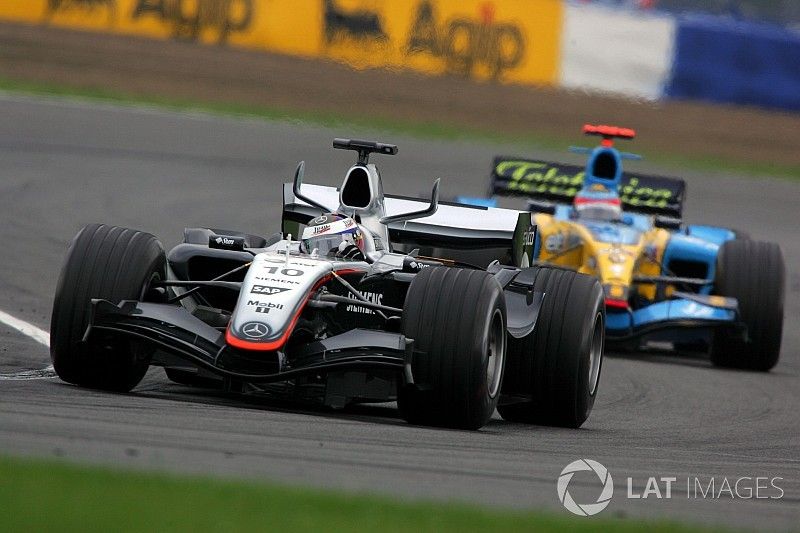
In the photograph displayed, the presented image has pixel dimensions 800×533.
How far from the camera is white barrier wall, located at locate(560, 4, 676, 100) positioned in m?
29.6

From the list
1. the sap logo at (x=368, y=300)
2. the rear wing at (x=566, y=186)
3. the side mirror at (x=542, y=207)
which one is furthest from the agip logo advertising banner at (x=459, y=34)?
the sap logo at (x=368, y=300)

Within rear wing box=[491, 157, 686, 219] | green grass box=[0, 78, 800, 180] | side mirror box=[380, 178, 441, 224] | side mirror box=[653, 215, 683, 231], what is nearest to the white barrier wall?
green grass box=[0, 78, 800, 180]

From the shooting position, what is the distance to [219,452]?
21.4ft

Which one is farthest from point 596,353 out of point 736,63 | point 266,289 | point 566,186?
point 736,63

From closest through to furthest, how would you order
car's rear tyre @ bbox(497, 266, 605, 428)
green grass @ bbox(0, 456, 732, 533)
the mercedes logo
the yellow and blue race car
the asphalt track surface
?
green grass @ bbox(0, 456, 732, 533)
the asphalt track surface
the mercedes logo
car's rear tyre @ bbox(497, 266, 605, 428)
the yellow and blue race car

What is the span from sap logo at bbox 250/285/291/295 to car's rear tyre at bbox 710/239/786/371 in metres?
6.59

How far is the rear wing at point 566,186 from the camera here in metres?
15.8

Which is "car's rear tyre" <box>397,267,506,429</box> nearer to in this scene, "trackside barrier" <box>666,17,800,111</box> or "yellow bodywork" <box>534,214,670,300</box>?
"yellow bodywork" <box>534,214,670,300</box>

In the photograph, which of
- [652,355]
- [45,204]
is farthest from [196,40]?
[652,355]

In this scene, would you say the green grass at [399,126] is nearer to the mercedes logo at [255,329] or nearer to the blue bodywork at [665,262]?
the blue bodywork at [665,262]

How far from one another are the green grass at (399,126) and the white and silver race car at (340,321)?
15762mm

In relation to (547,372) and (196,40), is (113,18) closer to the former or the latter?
(196,40)

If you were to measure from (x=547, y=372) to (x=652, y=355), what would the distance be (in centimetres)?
538

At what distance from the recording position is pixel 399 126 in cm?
2723
